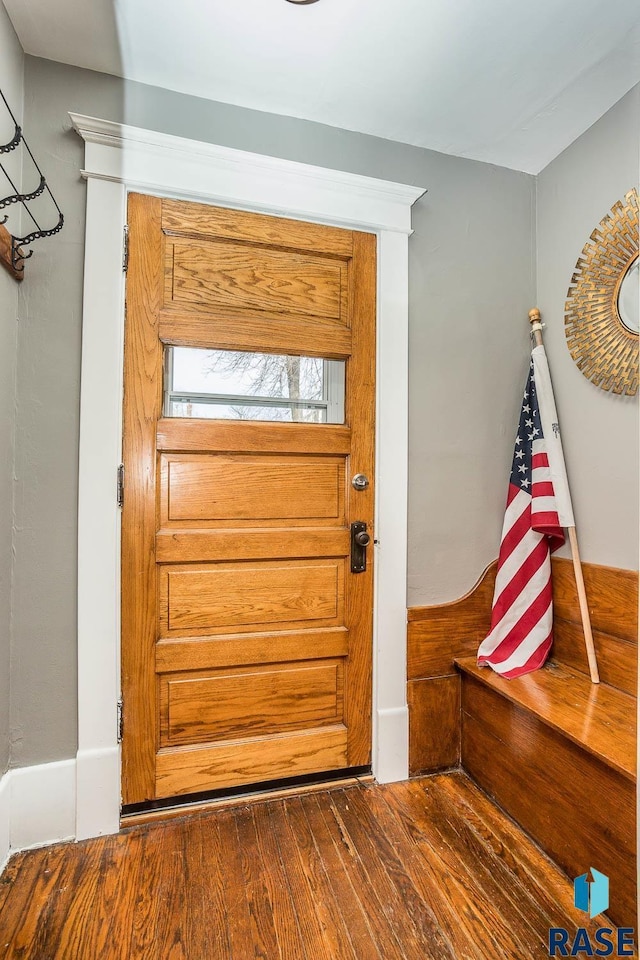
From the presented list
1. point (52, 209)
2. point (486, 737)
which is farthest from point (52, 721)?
point (52, 209)

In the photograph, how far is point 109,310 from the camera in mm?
1709

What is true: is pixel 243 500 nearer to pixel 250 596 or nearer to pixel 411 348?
pixel 250 596

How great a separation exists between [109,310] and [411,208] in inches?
49.3

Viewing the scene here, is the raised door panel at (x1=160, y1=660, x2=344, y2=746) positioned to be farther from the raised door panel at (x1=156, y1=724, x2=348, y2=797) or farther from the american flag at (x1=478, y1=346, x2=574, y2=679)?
the american flag at (x1=478, y1=346, x2=574, y2=679)

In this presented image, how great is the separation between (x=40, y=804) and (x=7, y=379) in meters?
1.36

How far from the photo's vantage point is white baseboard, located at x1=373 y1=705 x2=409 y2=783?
6.44 ft

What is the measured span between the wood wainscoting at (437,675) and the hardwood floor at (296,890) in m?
0.23

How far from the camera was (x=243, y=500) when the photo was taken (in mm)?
1853

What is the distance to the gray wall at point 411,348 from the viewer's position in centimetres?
165

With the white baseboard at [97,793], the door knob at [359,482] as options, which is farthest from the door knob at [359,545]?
the white baseboard at [97,793]

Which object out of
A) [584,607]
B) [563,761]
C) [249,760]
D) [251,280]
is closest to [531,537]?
[584,607]

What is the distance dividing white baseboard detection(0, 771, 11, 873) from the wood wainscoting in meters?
1.40

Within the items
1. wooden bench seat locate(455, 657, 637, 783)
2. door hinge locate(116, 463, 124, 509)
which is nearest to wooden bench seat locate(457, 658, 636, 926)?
wooden bench seat locate(455, 657, 637, 783)

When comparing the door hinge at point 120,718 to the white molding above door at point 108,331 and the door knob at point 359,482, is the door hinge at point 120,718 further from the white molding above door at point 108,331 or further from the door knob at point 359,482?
the door knob at point 359,482
